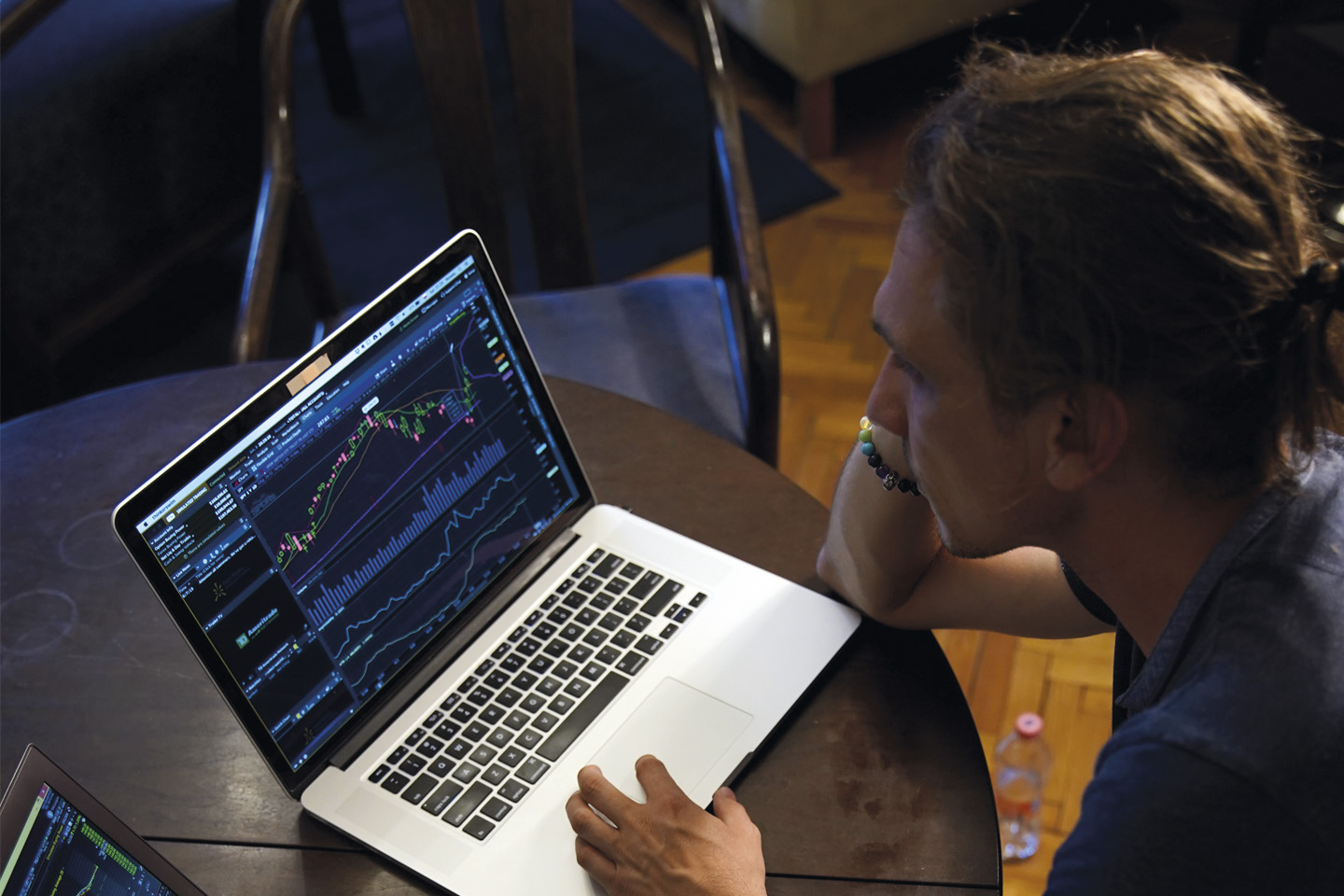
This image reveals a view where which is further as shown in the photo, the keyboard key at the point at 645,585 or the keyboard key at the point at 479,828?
the keyboard key at the point at 645,585

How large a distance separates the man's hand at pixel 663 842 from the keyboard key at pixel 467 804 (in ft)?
0.24

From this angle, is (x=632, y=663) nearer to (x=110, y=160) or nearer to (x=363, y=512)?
(x=363, y=512)

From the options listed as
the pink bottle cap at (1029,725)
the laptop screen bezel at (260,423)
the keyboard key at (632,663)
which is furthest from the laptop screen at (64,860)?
the pink bottle cap at (1029,725)

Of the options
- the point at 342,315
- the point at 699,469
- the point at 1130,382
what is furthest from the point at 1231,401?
the point at 342,315

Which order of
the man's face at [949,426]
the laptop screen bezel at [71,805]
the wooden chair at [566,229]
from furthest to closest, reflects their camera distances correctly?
the wooden chair at [566,229], the man's face at [949,426], the laptop screen bezel at [71,805]

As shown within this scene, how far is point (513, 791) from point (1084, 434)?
0.49 meters

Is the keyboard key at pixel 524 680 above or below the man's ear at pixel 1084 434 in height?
below

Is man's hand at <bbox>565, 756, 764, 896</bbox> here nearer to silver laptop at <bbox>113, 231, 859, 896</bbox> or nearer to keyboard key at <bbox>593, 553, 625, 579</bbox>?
silver laptop at <bbox>113, 231, 859, 896</bbox>

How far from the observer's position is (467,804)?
0.93 m

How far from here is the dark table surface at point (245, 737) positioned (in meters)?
0.91

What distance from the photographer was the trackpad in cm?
94

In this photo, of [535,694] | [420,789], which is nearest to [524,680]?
[535,694]

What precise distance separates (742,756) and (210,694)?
0.46 metres

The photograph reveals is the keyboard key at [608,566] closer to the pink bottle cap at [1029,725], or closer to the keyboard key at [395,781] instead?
the keyboard key at [395,781]
